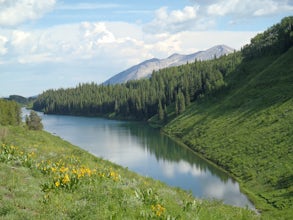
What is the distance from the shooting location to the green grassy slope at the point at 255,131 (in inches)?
1921

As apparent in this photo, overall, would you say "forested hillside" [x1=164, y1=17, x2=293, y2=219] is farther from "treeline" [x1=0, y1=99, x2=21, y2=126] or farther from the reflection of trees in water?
"treeline" [x1=0, y1=99, x2=21, y2=126]

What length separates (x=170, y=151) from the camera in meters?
86.2

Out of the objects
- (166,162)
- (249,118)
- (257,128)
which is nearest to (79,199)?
(166,162)

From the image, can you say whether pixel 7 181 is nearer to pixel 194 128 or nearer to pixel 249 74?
pixel 194 128

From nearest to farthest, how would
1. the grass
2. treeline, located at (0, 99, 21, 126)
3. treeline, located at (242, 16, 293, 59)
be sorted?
the grass < treeline, located at (0, 99, 21, 126) < treeline, located at (242, 16, 293, 59)

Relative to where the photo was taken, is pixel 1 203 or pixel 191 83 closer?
A: pixel 1 203

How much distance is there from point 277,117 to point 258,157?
18.3m

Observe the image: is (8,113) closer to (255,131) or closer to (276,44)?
(255,131)

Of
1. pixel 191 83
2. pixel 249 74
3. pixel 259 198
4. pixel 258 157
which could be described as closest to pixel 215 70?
pixel 191 83

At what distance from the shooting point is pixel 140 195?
48.5ft

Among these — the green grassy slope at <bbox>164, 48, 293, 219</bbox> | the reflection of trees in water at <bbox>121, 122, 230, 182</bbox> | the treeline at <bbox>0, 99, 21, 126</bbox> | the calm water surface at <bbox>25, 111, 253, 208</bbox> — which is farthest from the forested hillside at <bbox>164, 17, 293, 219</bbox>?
the treeline at <bbox>0, 99, 21, 126</bbox>

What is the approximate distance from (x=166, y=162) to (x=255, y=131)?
2007 centimetres

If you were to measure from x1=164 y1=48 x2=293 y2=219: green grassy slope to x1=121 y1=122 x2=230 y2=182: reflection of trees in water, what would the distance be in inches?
85.7

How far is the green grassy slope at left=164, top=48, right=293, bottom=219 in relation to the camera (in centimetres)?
4878
